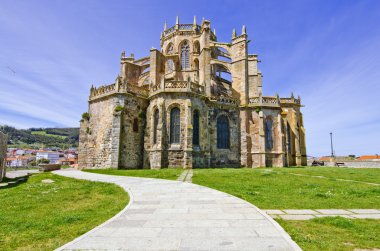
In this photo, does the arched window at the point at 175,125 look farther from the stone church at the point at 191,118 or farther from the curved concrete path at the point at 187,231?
the curved concrete path at the point at 187,231

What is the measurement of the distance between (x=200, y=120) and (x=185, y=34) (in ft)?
61.0

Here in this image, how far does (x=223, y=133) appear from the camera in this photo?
2823 centimetres

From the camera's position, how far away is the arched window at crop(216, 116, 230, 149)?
28014 mm

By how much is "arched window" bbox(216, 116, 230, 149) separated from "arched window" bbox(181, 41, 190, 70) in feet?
38.8

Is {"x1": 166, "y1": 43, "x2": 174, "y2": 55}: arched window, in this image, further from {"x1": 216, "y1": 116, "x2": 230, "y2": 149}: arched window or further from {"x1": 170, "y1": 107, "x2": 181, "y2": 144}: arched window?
{"x1": 170, "y1": 107, "x2": 181, "y2": 144}: arched window

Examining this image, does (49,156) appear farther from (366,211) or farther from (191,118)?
(366,211)

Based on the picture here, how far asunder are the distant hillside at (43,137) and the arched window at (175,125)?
479ft

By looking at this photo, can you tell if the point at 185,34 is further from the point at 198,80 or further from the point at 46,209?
the point at 46,209

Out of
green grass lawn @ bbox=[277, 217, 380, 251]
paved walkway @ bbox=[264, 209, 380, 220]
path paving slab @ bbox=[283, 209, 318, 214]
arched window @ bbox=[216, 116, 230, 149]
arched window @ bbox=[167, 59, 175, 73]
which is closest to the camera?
green grass lawn @ bbox=[277, 217, 380, 251]

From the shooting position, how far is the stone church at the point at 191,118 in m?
23.8

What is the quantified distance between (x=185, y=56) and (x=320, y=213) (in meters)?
33.7

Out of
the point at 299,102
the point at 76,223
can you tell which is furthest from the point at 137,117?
the point at 299,102

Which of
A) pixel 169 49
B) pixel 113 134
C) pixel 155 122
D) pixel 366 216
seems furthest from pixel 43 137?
pixel 366 216

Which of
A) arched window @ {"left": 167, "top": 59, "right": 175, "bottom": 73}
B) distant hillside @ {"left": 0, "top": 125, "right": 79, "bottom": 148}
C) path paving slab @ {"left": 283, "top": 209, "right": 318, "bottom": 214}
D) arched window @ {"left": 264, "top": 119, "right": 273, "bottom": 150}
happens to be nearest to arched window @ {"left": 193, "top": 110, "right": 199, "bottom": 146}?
arched window @ {"left": 264, "top": 119, "right": 273, "bottom": 150}
